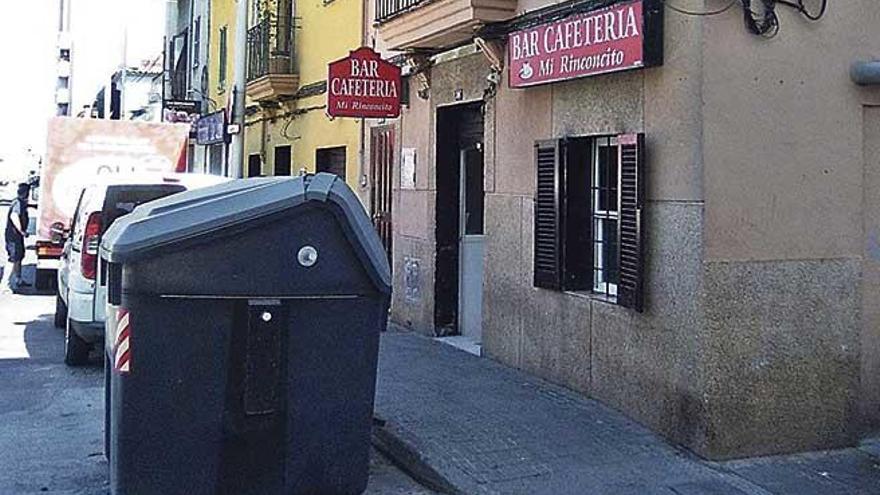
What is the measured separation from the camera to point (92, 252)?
30.8ft

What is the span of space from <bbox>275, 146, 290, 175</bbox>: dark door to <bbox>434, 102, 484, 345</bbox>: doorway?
22.2ft

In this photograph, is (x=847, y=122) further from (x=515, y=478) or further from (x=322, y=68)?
(x=322, y=68)

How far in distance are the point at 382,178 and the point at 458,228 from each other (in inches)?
78.7

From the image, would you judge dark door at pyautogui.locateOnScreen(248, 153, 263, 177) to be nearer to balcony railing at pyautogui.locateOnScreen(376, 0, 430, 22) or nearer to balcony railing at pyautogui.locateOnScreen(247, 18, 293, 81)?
balcony railing at pyautogui.locateOnScreen(247, 18, 293, 81)

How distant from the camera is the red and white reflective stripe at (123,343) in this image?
203 inches

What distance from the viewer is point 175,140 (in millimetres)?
16953

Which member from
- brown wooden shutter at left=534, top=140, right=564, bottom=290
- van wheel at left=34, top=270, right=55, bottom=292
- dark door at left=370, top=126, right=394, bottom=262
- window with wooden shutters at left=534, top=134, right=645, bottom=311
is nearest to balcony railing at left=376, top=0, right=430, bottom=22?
dark door at left=370, top=126, right=394, bottom=262

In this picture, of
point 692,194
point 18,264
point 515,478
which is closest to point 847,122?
point 692,194

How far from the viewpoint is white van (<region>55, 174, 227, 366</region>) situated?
9297mm

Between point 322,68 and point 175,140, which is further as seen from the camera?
point 175,140

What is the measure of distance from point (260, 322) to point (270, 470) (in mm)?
807

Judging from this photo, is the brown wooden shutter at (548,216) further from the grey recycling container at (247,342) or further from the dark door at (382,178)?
the dark door at (382,178)

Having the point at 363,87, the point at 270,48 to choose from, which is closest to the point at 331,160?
the point at 270,48

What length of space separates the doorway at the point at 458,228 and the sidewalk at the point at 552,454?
8.35 feet
